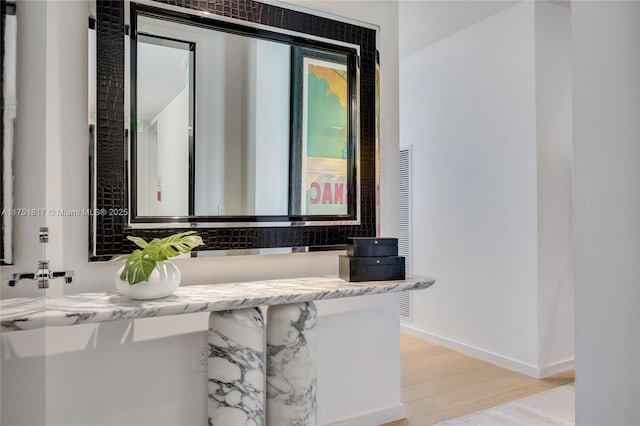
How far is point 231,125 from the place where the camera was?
6.68 ft

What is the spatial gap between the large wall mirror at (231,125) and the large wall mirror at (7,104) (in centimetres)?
108

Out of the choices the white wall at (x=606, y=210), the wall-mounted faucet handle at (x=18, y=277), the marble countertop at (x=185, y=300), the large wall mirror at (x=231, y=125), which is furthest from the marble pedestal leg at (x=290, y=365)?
the white wall at (x=606, y=210)

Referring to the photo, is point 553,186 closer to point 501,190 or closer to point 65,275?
point 501,190

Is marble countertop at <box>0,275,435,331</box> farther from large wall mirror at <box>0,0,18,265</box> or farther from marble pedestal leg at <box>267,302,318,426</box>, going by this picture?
large wall mirror at <box>0,0,18,265</box>

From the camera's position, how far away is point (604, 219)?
412 millimetres

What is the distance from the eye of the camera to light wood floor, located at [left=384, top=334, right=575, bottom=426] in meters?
2.61

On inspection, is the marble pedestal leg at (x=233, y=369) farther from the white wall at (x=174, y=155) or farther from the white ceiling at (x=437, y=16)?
the white ceiling at (x=437, y=16)

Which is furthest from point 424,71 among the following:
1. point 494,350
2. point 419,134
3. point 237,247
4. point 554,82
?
point 237,247

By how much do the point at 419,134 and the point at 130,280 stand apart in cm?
324

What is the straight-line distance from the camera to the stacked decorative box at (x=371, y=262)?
79.9 inches

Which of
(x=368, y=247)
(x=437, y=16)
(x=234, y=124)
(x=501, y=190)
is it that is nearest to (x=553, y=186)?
(x=501, y=190)

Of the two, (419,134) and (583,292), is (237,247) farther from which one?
(419,134)

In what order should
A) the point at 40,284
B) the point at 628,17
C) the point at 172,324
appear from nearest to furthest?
the point at 628,17, the point at 40,284, the point at 172,324

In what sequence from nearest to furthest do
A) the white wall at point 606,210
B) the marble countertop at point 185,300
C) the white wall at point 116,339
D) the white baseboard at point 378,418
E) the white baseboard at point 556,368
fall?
the white wall at point 606,210 → the marble countertop at point 185,300 → the white wall at point 116,339 → the white baseboard at point 378,418 → the white baseboard at point 556,368
